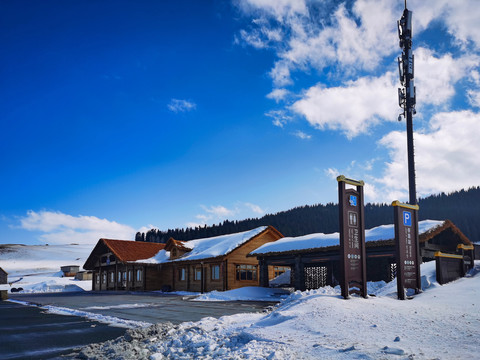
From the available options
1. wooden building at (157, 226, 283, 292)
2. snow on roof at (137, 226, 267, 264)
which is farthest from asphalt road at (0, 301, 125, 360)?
snow on roof at (137, 226, 267, 264)

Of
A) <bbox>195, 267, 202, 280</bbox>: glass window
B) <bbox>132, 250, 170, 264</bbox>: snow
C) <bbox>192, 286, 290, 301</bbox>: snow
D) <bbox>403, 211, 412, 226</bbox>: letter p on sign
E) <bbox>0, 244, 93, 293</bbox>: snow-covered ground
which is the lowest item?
<bbox>0, 244, 93, 293</bbox>: snow-covered ground

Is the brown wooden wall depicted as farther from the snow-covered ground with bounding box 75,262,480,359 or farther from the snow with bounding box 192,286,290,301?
the snow-covered ground with bounding box 75,262,480,359

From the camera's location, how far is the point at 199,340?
7.78 meters

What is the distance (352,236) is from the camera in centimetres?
1364

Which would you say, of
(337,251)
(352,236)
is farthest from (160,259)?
(352,236)

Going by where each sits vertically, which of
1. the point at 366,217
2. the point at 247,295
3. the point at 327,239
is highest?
the point at 366,217

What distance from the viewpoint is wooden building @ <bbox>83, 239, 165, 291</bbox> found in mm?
43156

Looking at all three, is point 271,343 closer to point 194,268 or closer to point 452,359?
point 452,359

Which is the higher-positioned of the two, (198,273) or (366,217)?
(366,217)

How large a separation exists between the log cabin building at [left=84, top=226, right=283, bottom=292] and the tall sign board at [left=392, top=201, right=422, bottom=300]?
20.2 metres

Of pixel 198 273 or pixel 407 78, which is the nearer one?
pixel 407 78

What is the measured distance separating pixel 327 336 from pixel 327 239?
19532mm

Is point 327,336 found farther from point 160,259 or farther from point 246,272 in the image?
point 160,259

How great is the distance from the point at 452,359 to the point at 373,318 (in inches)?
103
